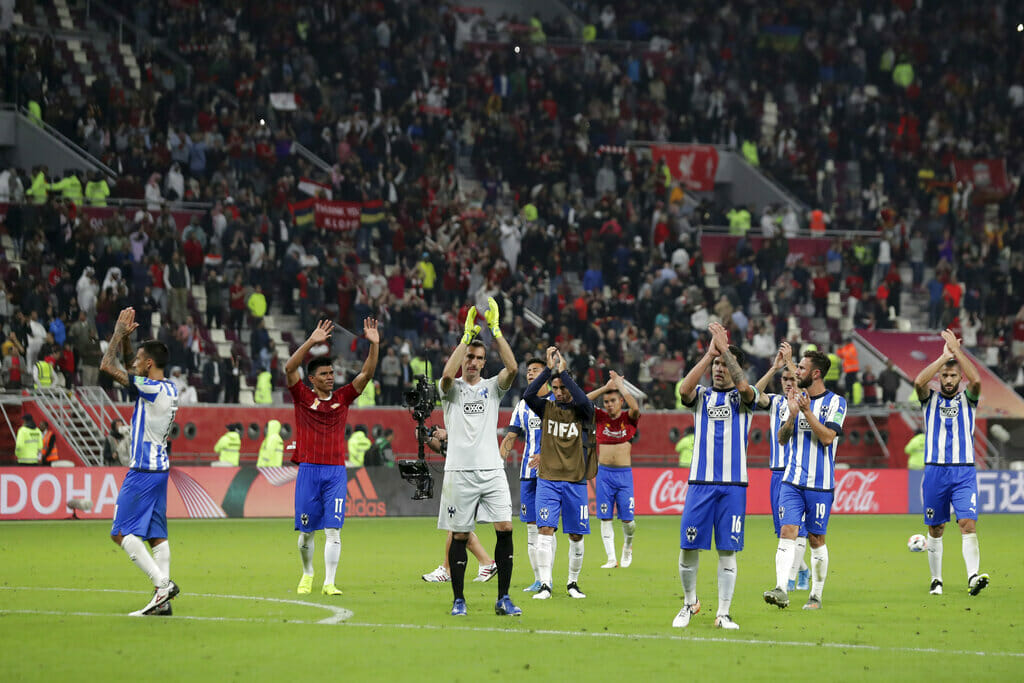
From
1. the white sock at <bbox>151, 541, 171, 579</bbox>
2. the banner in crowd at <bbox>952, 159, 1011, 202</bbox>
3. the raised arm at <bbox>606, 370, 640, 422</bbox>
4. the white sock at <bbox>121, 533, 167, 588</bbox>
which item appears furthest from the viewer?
the banner in crowd at <bbox>952, 159, 1011, 202</bbox>

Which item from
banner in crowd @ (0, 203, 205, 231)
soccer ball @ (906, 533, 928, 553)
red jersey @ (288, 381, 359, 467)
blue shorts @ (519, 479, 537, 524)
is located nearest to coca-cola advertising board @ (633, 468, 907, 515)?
soccer ball @ (906, 533, 928, 553)

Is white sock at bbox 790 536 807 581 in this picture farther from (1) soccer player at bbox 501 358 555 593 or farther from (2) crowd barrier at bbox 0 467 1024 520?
(2) crowd barrier at bbox 0 467 1024 520

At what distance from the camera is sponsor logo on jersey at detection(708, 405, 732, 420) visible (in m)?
13.7

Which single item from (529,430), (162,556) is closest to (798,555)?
(529,430)

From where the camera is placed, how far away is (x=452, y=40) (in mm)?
47406

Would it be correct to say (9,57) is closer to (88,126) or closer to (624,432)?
(88,126)

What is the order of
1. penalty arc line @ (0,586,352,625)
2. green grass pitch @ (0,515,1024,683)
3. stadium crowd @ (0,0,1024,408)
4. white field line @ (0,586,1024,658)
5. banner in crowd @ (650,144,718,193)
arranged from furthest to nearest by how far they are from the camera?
banner in crowd @ (650,144,718,193)
stadium crowd @ (0,0,1024,408)
penalty arc line @ (0,586,352,625)
white field line @ (0,586,1024,658)
green grass pitch @ (0,515,1024,683)

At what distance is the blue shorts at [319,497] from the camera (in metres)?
16.2

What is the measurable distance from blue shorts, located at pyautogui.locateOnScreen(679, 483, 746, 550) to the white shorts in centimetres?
179

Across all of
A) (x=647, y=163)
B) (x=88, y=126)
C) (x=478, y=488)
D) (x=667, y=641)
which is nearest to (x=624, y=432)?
(x=478, y=488)

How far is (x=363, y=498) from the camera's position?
103ft

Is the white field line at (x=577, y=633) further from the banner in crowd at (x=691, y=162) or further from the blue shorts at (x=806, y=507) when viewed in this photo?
the banner in crowd at (x=691, y=162)

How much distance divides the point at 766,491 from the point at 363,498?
936 cm

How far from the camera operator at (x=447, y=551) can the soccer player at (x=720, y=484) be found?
136 inches
